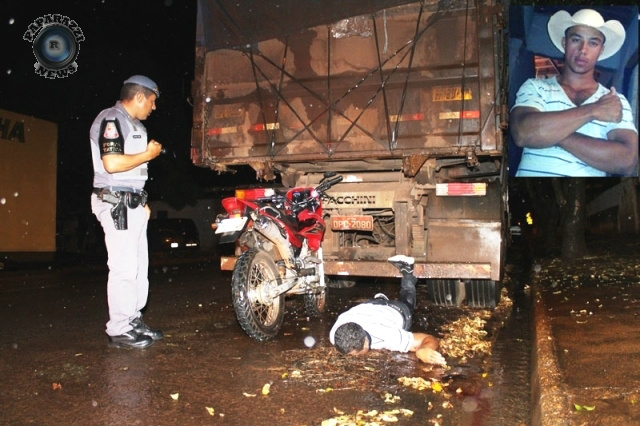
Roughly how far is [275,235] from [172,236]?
59.1 feet

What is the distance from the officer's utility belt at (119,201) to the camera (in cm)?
511

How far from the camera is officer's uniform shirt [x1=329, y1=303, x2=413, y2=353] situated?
4.74m

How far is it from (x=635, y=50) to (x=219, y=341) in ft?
33.2

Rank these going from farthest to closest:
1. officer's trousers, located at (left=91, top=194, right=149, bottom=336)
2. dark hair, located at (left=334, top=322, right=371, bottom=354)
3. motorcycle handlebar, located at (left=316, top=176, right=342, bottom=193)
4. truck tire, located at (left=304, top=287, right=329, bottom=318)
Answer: truck tire, located at (left=304, top=287, right=329, bottom=318), motorcycle handlebar, located at (left=316, top=176, right=342, bottom=193), officer's trousers, located at (left=91, top=194, right=149, bottom=336), dark hair, located at (left=334, top=322, right=371, bottom=354)

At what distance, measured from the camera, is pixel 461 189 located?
253 inches

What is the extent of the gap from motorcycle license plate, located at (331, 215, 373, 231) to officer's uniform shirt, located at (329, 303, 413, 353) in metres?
1.76

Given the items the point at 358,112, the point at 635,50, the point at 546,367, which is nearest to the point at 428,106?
the point at 358,112

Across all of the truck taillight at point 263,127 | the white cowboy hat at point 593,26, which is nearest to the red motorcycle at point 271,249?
the truck taillight at point 263,127

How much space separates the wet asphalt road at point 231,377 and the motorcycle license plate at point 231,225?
1.03 meters

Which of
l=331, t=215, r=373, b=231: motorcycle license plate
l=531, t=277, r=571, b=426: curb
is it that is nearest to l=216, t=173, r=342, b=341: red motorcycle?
l=331, t=215, r=373, b=231: motorcycle license plate

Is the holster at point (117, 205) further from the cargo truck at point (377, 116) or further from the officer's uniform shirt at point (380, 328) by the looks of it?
the officer's uniform shirt at point (380, 328)

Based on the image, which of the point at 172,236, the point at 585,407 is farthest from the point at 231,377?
the point at 172,236

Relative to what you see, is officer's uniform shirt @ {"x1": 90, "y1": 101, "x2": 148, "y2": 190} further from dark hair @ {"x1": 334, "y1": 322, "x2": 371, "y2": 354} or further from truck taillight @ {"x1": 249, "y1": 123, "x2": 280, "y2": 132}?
dark hair @ {"x1": 334, "y1": 322, "x2": 371, "y2": 354}

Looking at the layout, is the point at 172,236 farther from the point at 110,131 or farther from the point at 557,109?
the point at 110,131
